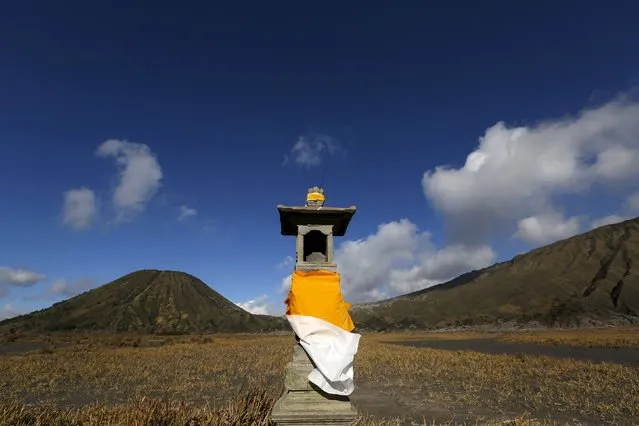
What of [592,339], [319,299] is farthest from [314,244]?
[592,339]

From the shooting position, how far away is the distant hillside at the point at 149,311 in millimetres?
121125

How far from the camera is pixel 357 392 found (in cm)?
1684

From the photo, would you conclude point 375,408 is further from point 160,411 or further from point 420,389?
point 160,411

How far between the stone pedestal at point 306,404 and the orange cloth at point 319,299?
2.63ft

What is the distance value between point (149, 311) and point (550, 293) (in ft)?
481

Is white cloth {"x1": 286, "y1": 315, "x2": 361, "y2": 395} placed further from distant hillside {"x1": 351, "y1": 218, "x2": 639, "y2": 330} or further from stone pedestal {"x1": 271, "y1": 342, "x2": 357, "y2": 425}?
distant hillside {"x1": 351, "y1": 218, "x2": 639, "y2": 330}

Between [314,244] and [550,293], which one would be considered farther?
[550,293]

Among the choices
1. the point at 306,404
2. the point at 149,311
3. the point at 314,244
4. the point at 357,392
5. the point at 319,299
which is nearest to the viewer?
the point at 306,404

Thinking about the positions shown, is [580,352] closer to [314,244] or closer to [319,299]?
[314,244]

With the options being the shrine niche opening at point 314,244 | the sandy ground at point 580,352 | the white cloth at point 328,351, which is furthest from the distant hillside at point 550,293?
the white cloth at point 328,351

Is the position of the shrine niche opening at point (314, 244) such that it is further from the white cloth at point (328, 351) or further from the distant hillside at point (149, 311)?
the distant hillside at point (149, 311)

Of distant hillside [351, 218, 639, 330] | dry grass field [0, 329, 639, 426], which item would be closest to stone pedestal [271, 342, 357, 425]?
dry grass field [0, 329, 639, 426]

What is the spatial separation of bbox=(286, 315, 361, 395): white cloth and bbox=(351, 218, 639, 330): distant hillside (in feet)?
417

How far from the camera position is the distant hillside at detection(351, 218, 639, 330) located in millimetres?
120000
